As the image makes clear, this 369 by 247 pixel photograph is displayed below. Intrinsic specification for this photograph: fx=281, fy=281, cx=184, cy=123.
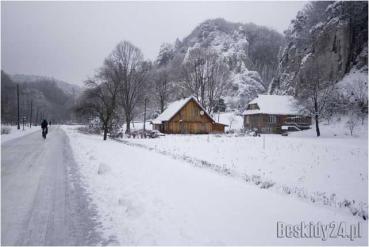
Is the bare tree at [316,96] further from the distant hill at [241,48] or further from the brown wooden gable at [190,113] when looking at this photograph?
the distant hill at [241,48]

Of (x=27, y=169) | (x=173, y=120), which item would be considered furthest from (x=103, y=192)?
(x=173, y=120)

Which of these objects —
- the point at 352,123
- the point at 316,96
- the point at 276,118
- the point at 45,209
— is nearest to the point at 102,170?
the point at 45,209

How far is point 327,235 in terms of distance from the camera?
582 centimetres

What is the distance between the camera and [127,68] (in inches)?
1761

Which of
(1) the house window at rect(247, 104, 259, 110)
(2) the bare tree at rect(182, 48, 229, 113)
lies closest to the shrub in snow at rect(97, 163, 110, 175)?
(2) the bare tree at rect(182, 48, 229, 113)

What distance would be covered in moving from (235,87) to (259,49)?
1534 inches

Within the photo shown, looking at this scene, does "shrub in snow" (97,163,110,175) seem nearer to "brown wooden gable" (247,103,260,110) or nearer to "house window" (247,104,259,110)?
"brown wooden gable" (247,103,260,110)

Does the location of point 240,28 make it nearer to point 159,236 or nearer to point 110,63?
point 110,63

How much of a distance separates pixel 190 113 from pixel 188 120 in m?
1.21

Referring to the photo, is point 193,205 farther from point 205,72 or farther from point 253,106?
point 253,106

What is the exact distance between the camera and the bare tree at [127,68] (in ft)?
145

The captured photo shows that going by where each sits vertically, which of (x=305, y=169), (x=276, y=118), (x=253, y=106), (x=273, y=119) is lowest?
(x=305, y=169)

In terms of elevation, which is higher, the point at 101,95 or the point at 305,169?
the point at 101,95

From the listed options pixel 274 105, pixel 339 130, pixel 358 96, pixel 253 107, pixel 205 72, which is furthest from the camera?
pixel 253 107
